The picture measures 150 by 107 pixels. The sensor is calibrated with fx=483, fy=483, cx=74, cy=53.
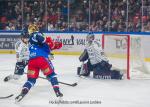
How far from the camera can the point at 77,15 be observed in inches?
716

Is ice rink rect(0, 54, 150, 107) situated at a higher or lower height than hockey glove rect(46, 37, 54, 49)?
lower

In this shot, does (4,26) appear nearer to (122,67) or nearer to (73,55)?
(73,55)

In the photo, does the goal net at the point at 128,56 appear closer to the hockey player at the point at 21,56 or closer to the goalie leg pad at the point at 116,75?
the goalie leg pad at the point at 116,75

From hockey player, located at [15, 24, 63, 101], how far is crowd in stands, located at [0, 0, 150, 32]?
8.33m

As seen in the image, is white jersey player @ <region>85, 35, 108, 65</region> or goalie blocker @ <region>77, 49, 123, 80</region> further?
white jersey player @ <region>85, 35, 108, 65</region>

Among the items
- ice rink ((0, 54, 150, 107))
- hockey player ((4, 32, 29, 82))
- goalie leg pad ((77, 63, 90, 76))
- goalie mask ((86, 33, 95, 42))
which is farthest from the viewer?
goalie leg pad ((77, 63, 90, 76))

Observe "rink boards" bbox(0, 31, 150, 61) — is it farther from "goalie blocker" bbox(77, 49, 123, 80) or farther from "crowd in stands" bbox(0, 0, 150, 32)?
"goalie blocker" bbox(77, 49, 123, 80)

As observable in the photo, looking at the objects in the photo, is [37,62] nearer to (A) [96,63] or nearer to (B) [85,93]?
(B) [85,93]

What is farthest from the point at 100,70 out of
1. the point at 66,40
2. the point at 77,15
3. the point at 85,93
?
the point at 77,15

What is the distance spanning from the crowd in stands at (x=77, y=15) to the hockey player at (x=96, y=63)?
17.6ft

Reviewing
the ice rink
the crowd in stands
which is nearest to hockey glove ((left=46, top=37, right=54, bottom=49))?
the ice rink

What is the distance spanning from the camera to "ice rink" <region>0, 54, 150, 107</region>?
28.1ft

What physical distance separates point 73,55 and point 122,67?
5.41 meters

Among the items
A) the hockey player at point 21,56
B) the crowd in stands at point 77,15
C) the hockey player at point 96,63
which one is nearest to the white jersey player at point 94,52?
the hockey player at point 96,63
